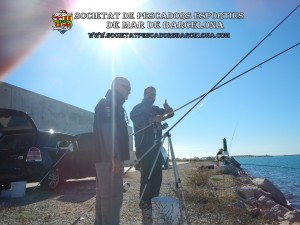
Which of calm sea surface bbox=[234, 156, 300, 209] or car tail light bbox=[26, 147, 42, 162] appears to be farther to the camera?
calm sea surface bbox=[234, 156, 300, 209]

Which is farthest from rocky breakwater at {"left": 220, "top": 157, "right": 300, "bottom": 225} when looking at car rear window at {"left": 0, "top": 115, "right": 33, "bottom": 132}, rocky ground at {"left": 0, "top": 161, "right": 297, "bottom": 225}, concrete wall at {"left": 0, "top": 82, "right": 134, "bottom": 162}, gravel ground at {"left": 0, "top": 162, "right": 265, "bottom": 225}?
concrete wall at {"left": 0, "top": 82, "right": 134, "bottom": 162}

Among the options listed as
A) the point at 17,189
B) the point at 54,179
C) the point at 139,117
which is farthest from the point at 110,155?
the point at 54,179

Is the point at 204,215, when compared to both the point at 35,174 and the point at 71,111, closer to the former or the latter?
the point at 35,174

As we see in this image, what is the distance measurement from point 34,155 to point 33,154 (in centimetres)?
3

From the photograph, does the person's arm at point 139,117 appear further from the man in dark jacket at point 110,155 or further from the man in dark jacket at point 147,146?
the man in dark jacket at point 110,155

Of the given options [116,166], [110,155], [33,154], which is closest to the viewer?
[116,166]

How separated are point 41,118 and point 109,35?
8473 millimetres

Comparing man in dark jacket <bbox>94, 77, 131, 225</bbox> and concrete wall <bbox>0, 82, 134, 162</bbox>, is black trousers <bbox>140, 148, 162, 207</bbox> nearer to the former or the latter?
man in dark jacket <bbox>94, 77, 131, 225</bbox>

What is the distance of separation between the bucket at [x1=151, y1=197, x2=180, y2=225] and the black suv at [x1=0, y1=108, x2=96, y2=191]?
9.24 ft

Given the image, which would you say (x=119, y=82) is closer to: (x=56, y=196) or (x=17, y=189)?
(x=56, y=196)

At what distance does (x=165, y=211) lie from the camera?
4098 millimetres

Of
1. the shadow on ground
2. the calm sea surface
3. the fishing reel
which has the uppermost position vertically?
the fishing reel

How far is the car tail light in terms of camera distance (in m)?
7.26

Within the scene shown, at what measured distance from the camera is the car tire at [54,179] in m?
7.97
